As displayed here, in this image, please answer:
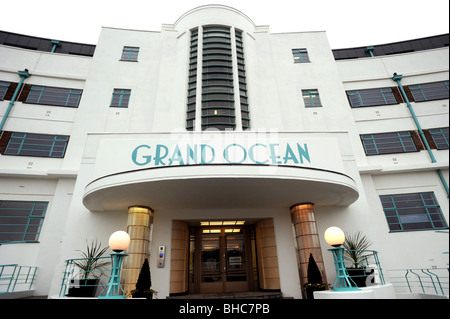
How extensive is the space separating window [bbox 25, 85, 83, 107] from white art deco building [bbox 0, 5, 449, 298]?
0.09m

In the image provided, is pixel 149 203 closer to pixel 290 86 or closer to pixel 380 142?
pixel 290 86

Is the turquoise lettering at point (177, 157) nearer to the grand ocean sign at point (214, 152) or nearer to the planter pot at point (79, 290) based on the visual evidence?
the grand ocean sign at point (214, 152)

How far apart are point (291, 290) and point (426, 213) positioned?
8.03m

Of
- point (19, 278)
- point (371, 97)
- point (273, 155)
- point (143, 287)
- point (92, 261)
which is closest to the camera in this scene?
→ point (143, 287)

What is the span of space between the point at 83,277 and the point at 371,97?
18035 mm

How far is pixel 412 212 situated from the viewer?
12.0 meters

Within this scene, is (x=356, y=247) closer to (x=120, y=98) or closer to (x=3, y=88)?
(x=120, y=98)

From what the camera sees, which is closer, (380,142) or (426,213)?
(426,213)

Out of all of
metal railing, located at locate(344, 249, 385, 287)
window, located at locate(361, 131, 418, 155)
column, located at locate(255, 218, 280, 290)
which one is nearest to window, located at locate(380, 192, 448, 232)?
window, located at locate(361, 131, 418, 155)

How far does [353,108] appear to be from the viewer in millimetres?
15250

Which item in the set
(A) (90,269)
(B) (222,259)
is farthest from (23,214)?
(B) (222,259)

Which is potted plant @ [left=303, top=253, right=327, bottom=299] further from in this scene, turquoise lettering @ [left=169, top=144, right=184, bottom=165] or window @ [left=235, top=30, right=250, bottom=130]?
window @ [left=235, top=30, right=250, bottom=130]
